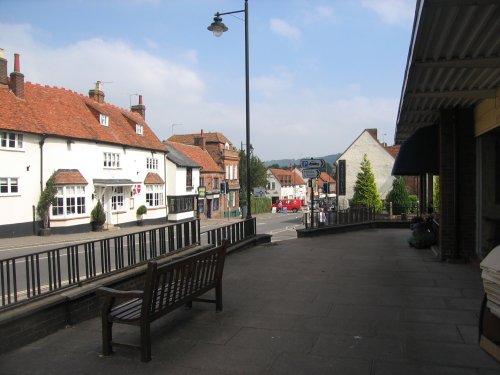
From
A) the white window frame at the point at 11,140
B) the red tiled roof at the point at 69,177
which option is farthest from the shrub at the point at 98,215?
the white window frame at the point at 11,140

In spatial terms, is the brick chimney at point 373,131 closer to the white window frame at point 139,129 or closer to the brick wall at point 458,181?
the white window frame at point 139,129

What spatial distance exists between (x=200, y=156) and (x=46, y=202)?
98.2 feet

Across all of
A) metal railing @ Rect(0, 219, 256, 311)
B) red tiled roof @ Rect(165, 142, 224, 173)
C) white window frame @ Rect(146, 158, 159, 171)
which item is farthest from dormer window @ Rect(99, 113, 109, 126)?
metal railing @ Rect(0, 219, 256, 311)

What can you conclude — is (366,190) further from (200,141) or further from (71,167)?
(71,167)

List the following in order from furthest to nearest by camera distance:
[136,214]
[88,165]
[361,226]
Answer: 1. [136,214]
2. [88,165]
3. [361,226]

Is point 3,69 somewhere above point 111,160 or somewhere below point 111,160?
above

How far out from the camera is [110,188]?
3284cm

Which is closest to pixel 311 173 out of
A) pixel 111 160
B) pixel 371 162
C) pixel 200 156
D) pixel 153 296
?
pixel 153 296

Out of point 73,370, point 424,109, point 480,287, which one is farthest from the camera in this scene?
point 424,109

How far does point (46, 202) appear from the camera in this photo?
86.4ft

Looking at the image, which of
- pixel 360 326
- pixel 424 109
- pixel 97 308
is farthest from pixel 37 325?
pixel 424 109

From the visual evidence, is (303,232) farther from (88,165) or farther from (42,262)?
(88,165)

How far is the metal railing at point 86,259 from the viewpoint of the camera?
5.09 meters

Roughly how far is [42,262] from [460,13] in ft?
19.7
